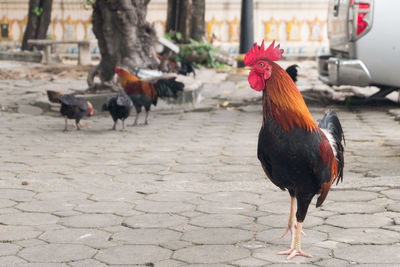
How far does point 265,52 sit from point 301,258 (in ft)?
3.79

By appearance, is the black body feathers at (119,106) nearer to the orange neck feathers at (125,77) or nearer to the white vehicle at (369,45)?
the orange neck feathers at (125,77)

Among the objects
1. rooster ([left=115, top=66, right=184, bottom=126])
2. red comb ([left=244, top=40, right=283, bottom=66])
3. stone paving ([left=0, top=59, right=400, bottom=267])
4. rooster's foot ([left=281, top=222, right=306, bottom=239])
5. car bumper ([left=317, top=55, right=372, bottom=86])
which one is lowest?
stone paving ([left=0, top=59, right=400, bottom=267])

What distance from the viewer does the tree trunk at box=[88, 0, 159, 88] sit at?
10.8 metres

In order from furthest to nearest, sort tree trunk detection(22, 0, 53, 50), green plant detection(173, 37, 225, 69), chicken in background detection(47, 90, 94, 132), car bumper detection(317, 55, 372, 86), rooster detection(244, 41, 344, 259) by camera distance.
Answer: tree trunk detection(22, 0, 53, 50), green plant detection(173, 37, 225, 69), car bumper detection(317, 55, 372, 86), chicken in background detection(47, 90, 94, 132), rooster detection(244, 41, 344, 259)

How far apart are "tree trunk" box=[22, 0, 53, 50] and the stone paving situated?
1405 cm

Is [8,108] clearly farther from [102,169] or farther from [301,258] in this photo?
[301,258]

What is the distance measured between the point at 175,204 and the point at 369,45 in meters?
5.18

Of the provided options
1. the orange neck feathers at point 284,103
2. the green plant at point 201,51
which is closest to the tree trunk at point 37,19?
the green plant at point 201,51

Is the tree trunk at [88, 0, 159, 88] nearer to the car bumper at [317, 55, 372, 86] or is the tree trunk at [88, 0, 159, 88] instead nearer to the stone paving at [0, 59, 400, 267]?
the stone paving at [0, 59, 400, 267]

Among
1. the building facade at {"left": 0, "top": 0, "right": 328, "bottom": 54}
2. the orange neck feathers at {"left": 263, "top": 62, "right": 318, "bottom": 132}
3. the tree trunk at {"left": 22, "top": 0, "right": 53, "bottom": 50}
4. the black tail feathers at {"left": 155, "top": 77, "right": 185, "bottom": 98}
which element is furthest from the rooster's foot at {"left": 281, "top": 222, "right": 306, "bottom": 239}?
the building facade at {"left": 0, "top": 0, "right": 328, "bottom": 54}

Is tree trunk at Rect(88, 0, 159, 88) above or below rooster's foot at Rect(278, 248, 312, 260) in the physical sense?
above

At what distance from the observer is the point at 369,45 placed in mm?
9258

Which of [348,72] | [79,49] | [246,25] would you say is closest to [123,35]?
[348,72]

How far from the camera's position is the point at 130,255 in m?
3.90
